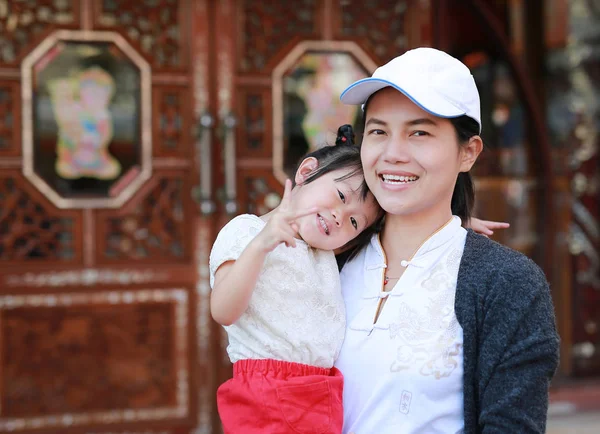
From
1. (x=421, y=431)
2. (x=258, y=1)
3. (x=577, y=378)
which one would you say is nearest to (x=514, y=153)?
(x=577, y=378)

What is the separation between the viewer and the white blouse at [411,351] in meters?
1.50

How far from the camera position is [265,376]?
160 centimetres

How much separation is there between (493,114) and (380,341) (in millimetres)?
3091

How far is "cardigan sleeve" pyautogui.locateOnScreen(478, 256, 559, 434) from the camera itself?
1.39 metres

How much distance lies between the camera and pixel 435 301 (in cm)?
155

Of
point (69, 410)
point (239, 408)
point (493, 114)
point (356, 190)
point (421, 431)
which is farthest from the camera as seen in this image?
point (493, 114)

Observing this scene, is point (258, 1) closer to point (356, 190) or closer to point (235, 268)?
point (356, 190)

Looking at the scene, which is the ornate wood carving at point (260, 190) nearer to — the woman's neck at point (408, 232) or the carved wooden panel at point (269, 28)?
the carved wooden panel at point (269, 28)

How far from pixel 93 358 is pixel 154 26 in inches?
68.4

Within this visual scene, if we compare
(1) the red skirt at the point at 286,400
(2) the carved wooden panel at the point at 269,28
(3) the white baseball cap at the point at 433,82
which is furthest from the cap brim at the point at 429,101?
(2) the carved wooden panel at the point at 269,28

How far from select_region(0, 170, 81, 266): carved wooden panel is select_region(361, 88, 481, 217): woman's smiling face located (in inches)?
92.4

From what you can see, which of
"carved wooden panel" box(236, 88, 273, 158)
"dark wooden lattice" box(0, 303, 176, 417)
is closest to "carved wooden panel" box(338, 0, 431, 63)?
"carved wooden panel" box(236, 88, 273, 158)

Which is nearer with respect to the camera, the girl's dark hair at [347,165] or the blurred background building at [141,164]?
the girl's dark hair at [347,165]

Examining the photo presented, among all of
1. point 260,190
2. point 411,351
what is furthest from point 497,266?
point 260,190
